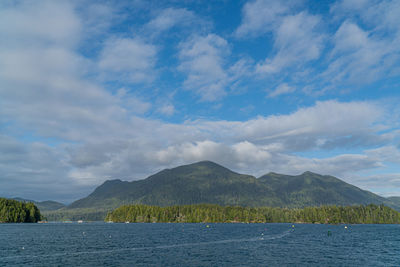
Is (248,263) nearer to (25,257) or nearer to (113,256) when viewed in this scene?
(113,256)

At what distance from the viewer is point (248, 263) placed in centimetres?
8431

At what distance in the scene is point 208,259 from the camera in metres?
91.0

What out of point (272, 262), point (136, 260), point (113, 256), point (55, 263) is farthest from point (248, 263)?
point (55, 263)

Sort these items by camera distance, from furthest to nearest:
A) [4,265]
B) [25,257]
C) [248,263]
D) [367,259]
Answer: [367,259], [25,257], [248,263], [4,265]

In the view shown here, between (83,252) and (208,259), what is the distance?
144 ft

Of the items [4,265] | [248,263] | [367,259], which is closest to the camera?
[4,265]

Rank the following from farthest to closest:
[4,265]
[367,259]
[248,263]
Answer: [367,259] < [248,263] < [4,265]

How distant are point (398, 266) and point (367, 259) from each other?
40.1 ft

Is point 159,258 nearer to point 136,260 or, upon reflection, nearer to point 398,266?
point 136,260

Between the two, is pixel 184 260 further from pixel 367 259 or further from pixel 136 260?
pixel 367 259

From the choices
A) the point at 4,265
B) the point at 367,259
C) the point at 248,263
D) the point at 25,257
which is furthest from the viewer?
the point at 367,259

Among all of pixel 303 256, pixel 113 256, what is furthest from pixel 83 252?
pixel 303 256

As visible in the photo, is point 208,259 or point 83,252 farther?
point 83,252

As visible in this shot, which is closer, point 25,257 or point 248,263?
point 248,263
